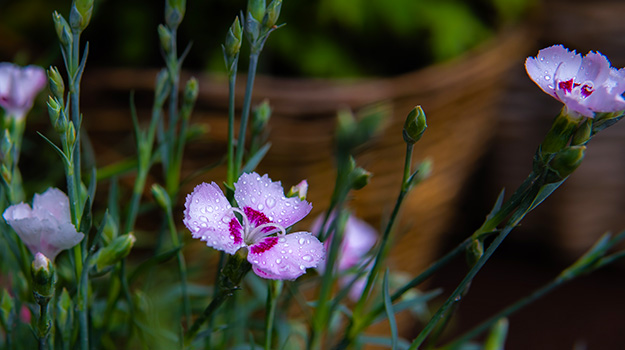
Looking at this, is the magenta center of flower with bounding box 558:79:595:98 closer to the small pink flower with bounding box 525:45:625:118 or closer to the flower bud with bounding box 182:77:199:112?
the small pink flower with bounding box 525:45:625:118

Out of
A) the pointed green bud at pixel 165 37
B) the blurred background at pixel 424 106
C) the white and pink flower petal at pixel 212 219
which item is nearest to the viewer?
the white and pink flower petal at pixel 212 219

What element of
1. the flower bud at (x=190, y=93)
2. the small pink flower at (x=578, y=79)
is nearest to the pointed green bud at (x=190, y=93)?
the flower bud at (x=190, y=93)

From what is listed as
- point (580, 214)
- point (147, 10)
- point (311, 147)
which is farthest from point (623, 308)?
point (147, 10)

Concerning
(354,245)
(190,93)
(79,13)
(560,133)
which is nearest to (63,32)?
(79,13)

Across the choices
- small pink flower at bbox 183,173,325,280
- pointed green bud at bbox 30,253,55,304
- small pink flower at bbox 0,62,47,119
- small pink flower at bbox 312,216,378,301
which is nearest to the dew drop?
small pink flower at bbox 183,173,325,280

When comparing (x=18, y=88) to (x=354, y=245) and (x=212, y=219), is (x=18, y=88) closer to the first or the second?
(x=212, y=219)

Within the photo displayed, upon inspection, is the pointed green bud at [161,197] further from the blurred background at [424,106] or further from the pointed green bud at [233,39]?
the blurred background at [424,106]

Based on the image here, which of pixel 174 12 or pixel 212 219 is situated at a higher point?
pixel 174 12
